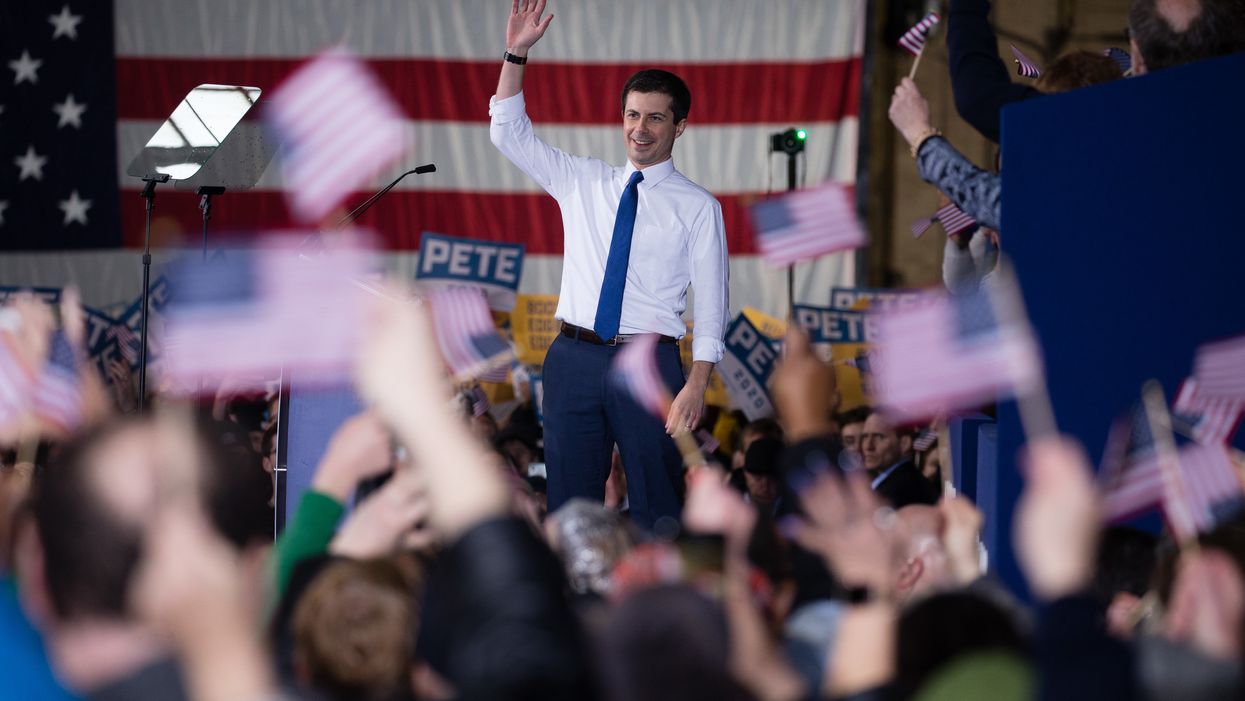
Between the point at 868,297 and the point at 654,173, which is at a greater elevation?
the point at 654,173

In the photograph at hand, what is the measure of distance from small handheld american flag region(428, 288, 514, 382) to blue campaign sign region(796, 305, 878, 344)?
1.56m

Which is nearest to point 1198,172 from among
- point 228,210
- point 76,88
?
point 228,210

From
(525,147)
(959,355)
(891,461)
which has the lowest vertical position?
(891,461)

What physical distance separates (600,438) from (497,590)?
7.46 ft

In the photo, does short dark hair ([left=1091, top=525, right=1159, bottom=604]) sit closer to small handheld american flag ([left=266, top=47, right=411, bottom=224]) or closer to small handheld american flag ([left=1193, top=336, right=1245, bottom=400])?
small handheld american flag ([left=1193, top=336, right=1245, bottom=400])

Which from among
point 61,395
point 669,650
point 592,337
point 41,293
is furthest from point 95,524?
point 41,293

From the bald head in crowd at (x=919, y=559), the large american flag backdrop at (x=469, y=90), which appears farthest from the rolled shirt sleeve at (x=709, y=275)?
the large american flag backdrop at (x=469, y=90)

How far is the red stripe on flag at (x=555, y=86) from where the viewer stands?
370 inches

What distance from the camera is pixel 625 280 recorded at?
12.0 feet

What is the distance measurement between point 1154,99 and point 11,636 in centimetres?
213

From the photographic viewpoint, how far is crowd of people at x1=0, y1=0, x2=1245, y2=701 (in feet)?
4.21

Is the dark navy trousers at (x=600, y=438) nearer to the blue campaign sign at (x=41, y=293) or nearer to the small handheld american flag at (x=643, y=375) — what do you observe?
the small handheld american flag at (x=643, y=375)

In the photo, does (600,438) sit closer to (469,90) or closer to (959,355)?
(959,355)

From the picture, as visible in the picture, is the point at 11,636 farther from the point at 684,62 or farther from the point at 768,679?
the point at 684,62
